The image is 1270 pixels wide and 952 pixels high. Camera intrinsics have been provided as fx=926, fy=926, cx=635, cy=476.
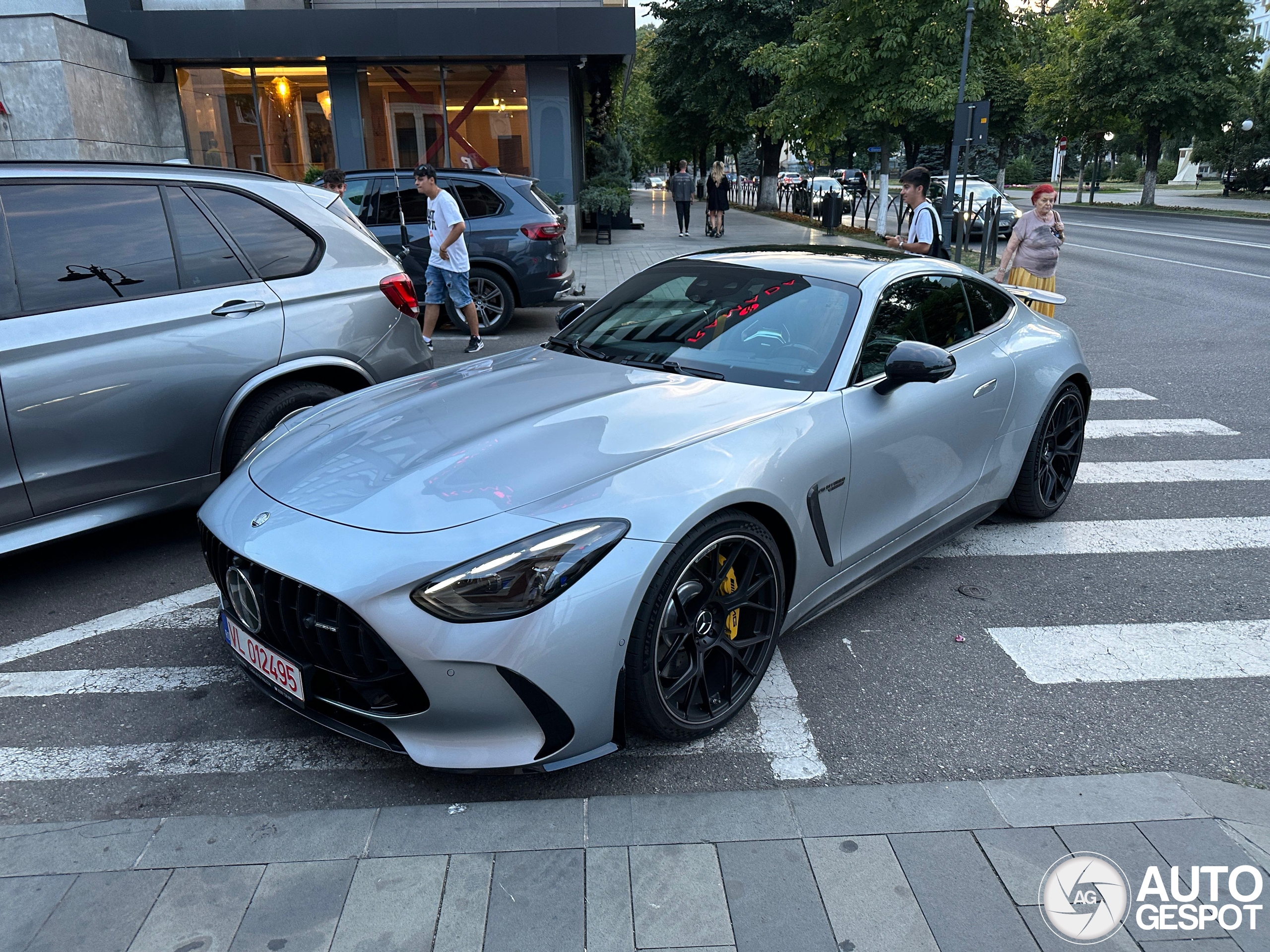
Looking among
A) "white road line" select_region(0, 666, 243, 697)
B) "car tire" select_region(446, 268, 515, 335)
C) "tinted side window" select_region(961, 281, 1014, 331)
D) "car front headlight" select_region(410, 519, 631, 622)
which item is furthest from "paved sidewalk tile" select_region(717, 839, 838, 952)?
"car tire" select_region(446, 268, 515, 335)

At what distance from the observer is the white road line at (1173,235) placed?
78.1ft

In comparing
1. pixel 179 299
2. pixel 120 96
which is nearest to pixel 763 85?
pixel 120 96

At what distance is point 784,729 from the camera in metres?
3.23

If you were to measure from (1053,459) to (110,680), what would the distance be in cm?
465

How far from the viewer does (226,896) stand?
2363mm

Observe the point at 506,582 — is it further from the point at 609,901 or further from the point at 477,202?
the point at 477,202

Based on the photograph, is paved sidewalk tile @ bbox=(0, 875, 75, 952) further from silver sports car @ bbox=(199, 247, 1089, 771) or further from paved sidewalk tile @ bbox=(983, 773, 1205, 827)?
paved sidewalk tile @ bbox=(983, 773, 1205, 827)

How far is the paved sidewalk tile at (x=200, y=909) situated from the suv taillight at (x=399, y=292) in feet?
11.4

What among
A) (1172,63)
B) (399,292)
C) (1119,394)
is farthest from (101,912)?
(1172,63)

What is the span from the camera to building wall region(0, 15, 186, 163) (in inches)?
608

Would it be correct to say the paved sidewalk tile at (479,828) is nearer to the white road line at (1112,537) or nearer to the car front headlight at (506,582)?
the car front headlight at (506,582)

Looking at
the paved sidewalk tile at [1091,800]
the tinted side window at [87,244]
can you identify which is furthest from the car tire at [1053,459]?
the tinted side window at [87,244]

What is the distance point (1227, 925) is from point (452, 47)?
65.0 feet

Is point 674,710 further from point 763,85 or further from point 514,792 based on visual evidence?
point 763,85
